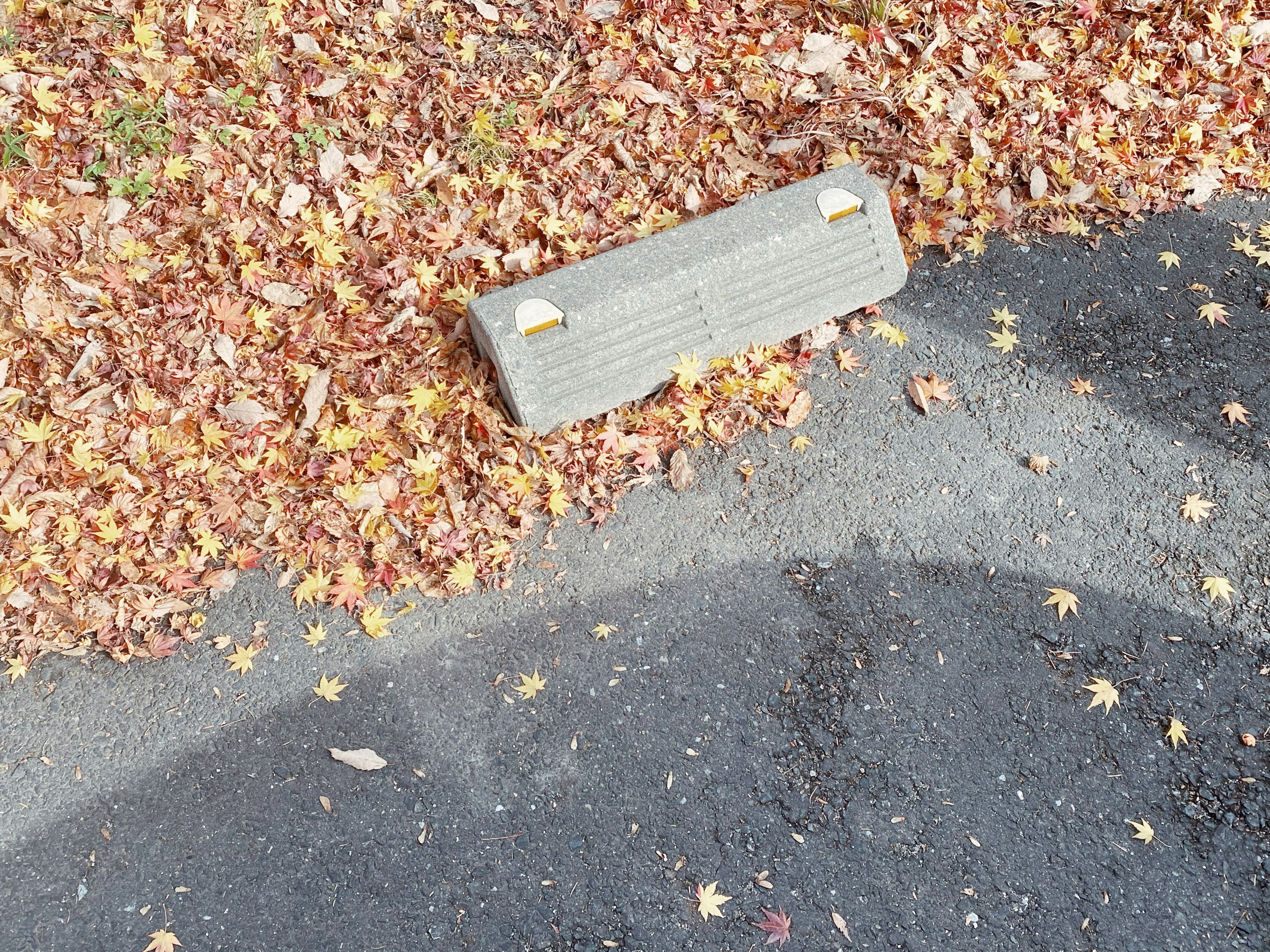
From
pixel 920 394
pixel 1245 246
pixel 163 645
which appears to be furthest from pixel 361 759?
pixel 1245 246

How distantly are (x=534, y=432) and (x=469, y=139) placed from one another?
1501mm

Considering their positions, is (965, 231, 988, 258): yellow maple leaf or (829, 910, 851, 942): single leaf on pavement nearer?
(829, 910, 851, 942): single leaf on pavement

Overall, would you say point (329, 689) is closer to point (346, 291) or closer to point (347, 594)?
point (347, 594)

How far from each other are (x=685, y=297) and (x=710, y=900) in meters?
2.16

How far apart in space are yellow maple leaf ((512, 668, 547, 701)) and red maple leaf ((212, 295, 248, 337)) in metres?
1.81

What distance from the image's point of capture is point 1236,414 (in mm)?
3447

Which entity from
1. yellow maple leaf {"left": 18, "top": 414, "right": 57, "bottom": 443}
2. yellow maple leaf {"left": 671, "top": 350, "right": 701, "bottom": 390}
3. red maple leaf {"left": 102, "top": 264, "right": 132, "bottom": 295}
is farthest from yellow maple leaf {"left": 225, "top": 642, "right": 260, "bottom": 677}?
yellow maple leaf {"left": 671, "top": 350, "right": 701, "bottom": 390}

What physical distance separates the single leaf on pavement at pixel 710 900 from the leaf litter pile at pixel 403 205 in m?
1.31

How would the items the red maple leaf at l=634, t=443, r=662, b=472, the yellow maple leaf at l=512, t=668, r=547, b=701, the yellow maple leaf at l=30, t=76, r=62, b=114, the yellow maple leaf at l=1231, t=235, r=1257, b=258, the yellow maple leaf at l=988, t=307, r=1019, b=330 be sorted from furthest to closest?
the yellow maple leaf at l=1231, t=235, r=1257, b=258 < the yellow maple leaf at l=988, t=307, r=1019, b=330 < the yellow maple leaf at l=30, t=76, r=62, b=114 < the red maple leaf at l=634, t=443, r=662, b=472 < the yellow maple leaf at l=512, t=668, r=547, b=701

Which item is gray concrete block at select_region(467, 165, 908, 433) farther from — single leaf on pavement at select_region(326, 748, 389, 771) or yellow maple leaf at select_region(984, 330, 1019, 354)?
single leaf on pavement at select_region(326, 748, 389, 771)

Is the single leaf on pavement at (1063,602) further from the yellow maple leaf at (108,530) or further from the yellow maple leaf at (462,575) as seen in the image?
the yellow maple leaf at (108,530)

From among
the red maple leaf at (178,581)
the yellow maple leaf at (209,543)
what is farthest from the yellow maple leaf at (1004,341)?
the red maple leaf at (178,581)

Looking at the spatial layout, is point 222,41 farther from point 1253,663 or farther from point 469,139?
point 1253,663

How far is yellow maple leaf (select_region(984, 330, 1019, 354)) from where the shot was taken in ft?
12.2
